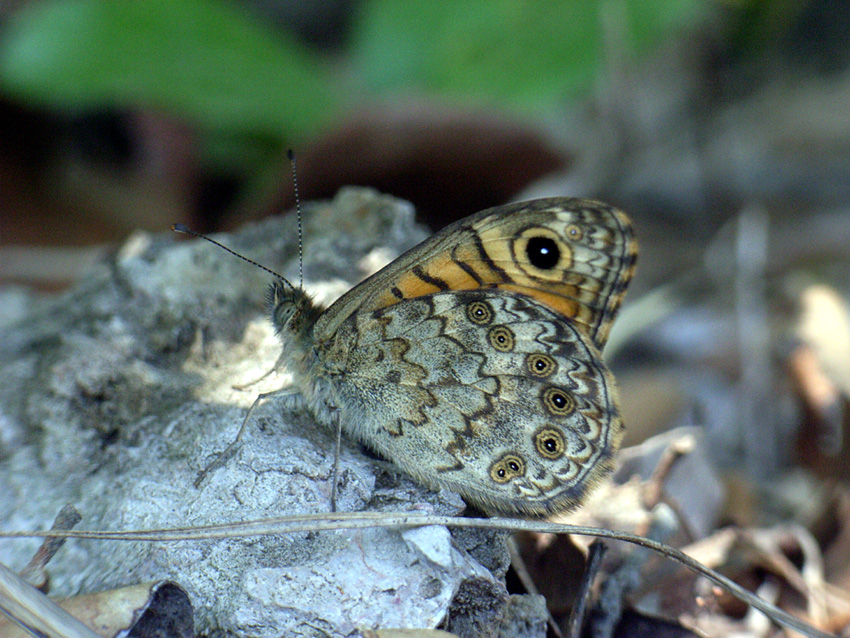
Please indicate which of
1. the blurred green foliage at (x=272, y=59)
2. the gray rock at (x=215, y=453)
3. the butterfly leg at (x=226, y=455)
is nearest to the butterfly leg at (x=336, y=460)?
the gray rock at (x=215, y=453)

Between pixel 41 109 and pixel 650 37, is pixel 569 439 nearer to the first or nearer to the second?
pixel 650 37

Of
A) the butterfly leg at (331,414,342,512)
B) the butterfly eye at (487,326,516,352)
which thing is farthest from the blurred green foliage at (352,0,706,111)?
the butterfly leg at (331,414,342,512)

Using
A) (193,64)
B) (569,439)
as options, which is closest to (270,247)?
(569,439)

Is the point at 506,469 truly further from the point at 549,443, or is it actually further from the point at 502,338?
the point at 502,338

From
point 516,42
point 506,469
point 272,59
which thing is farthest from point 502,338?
point 272,59

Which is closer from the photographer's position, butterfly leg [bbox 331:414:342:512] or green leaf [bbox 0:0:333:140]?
butterfly leg [bbox 331:414:342:512]

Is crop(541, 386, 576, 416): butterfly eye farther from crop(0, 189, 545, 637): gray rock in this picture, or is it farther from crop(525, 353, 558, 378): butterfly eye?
crop(0, 189, 545, 637): gray rock
